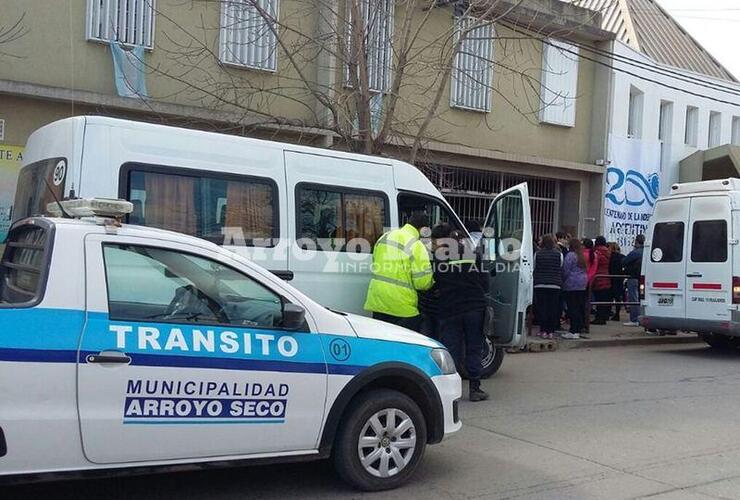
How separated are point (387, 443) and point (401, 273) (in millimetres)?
2616

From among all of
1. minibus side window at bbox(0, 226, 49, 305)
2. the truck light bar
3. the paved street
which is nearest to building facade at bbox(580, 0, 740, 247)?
A: the paved street

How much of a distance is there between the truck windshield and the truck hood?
2.91 metres

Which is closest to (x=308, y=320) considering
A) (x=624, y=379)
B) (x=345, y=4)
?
(x=624, y=379)

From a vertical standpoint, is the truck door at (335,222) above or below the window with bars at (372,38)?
below

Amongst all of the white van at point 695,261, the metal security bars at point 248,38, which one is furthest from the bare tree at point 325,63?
the white van at point 695,261

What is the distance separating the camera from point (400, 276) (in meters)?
7.34

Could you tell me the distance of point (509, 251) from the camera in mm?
8828

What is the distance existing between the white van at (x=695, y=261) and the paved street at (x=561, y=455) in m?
1.89

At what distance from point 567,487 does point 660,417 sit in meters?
2.74

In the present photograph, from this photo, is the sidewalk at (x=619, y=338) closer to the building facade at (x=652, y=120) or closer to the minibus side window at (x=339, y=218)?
the building facade at (x=652, y=120)

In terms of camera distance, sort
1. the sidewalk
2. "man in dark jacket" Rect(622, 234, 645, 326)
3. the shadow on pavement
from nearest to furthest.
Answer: the shadow on pavement
the sidewalk
"man in dark jacket" Rect(622, 234, 645, 326)

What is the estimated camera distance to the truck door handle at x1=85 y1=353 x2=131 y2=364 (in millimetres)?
3936

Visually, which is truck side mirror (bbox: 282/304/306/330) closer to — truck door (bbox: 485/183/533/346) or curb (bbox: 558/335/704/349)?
truck door (bbox: 485/183/533/346)

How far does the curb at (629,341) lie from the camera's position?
12.5m
